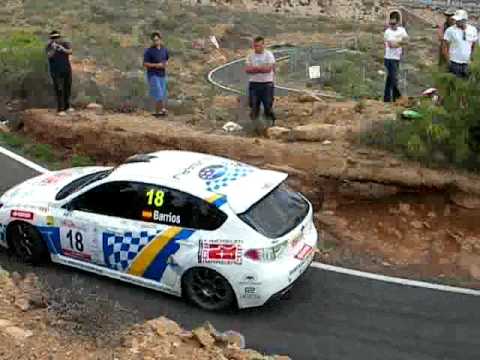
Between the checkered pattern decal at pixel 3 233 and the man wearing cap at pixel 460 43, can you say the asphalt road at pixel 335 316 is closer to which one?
the checkered pattern decal at pixel 3 233

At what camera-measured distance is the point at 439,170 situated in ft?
37.0

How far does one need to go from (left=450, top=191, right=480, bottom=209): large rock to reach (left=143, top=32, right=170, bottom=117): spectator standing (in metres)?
6.01

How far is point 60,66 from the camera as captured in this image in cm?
1424

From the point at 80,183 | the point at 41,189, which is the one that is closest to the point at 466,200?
the point at 80,183

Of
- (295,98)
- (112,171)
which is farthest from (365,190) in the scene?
(295,98)

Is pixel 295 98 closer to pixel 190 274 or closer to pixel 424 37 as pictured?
pixel 190 274

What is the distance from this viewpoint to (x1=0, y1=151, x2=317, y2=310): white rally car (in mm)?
8414

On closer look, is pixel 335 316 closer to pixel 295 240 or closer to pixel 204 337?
pixel 295 240

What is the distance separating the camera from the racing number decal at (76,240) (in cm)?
913

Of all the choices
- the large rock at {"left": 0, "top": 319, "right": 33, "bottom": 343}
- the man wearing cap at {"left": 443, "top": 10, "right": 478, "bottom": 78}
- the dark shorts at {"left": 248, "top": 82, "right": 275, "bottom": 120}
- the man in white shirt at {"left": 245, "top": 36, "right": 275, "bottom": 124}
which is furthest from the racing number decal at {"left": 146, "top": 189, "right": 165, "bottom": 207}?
the man wearing cap at {"left": 443, "top": 10, "right": 478, "bottom": 78}

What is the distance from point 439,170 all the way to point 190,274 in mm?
4512

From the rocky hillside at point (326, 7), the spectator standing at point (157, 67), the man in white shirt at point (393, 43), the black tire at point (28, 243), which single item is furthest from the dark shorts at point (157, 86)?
the rocky hillside at point (326, 7)

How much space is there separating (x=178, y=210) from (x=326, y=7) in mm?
56659

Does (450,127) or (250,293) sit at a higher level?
(450,127)
